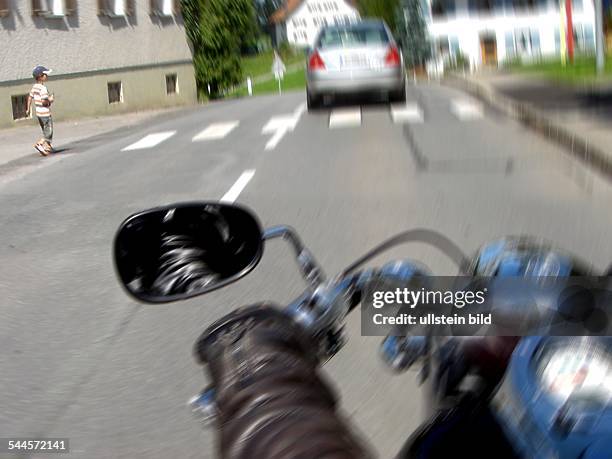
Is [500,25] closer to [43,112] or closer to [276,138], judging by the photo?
[43,112]

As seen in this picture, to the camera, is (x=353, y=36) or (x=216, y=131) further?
(x=353, y=36)

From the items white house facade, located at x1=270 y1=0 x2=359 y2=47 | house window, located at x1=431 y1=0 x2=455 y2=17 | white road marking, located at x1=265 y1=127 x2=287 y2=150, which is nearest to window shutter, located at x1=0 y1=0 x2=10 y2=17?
white road marking, located at x1=265 y1=127 x2=287 y2=150

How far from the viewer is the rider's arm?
1.38 metres

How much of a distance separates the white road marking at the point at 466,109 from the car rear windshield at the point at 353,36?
202cm

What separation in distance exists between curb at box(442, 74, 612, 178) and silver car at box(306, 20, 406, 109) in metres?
2.18

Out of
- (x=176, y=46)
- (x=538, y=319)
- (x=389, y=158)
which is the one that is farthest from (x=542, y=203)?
(x=176, y=46)

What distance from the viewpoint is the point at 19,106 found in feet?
88.8

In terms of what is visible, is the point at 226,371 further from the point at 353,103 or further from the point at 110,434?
the point at 353,103

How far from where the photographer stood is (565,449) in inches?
62.7

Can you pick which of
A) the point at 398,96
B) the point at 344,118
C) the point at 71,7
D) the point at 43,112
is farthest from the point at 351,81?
the point at 71,7

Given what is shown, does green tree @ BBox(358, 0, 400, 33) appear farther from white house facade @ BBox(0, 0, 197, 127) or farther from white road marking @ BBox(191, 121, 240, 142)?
white road marking @ BBox(191, 121, 240, 142)

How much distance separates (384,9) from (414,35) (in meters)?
9.40

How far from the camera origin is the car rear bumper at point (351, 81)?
19.5m

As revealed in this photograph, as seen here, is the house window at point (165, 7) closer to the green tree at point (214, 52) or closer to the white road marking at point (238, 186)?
the green tree at point (214, 52)
